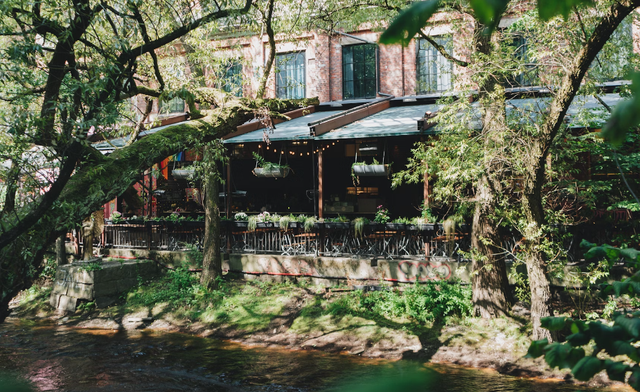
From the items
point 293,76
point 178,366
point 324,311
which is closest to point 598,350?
point 178,366

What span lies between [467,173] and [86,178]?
22.7 feet

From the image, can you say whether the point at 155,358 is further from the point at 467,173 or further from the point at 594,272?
the point at 594,272

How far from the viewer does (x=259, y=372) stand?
10.2 m

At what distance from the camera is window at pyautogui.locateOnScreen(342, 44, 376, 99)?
2091 centimetres

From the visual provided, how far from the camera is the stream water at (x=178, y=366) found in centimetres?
936

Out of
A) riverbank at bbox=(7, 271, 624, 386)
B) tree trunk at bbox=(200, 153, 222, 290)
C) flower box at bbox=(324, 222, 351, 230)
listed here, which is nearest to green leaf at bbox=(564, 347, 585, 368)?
riverbank at bbox=(7, 271, 624, 386)

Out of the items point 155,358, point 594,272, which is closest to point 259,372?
point 155,358

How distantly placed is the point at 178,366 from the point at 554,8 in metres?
10.9

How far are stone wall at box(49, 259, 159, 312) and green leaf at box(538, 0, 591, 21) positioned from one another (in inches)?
610

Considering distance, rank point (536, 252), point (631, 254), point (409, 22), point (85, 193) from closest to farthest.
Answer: point (409, 22) → point (631, 254) → point (85, 193) → point (536, 252)

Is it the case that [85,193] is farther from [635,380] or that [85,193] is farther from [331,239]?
[331,239]

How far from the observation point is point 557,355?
1.98 metres

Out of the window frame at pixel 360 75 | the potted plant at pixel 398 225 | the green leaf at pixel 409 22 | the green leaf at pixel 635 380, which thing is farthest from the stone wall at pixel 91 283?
the green leaf at pixel 409 22

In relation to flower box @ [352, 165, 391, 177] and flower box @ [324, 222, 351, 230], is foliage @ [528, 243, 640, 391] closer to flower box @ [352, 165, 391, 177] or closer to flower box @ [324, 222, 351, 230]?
flower box @ [324, 222, 351, 230]
